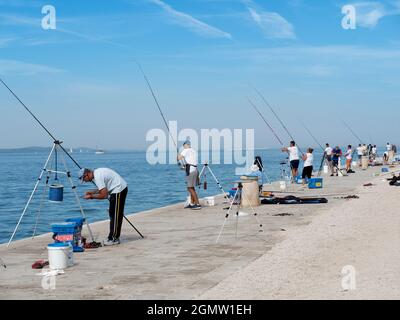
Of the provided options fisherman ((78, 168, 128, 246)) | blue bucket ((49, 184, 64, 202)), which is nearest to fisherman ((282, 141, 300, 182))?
fisherman ((78, 168, 128, 246))

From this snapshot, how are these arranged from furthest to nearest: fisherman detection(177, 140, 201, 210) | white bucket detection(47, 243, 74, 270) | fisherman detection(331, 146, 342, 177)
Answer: fisherman detection(331, 146, 342, 177) < fisherman detection(177, 140, 201, 210) < white bucket detection(47, 243, 74, 270)

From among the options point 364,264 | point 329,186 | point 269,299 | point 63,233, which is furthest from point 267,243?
point 329,186

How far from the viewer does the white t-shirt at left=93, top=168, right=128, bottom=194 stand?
10094 mm

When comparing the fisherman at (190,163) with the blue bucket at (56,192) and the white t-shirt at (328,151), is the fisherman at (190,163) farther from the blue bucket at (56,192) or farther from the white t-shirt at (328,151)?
the white t-shirt at (328,151)

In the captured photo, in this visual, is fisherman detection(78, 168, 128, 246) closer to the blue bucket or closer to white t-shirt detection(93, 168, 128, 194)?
white t-shirt detection(93, 168, 128, 194)

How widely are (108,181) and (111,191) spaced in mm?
174

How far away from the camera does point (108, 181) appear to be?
10.2 metres

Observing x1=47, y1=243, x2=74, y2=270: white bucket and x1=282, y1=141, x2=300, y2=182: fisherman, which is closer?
x1=47, y1=243, x2=74, y2=270: white bucket
